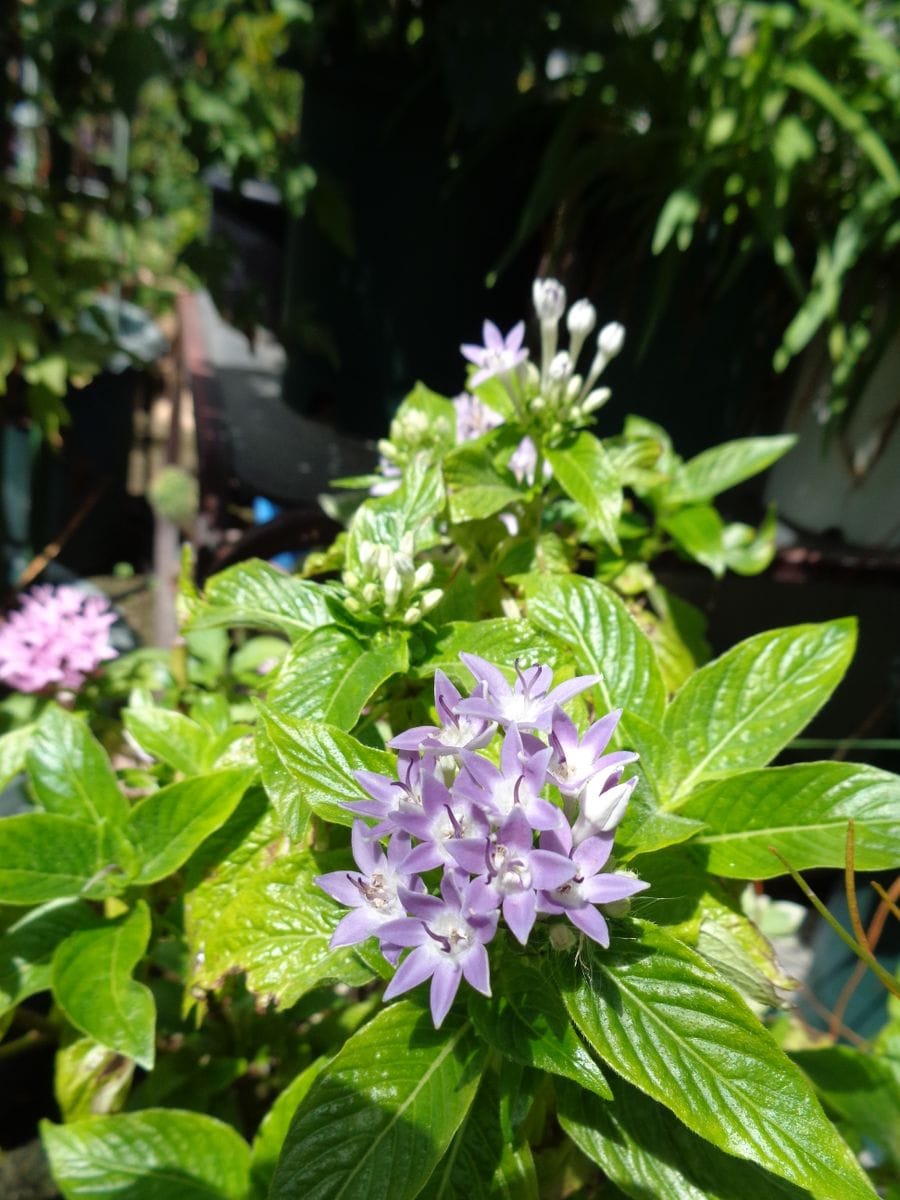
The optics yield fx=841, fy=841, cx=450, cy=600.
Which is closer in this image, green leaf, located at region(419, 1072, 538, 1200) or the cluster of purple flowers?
green leaf, located at region(419, 1072, 538, 1200)

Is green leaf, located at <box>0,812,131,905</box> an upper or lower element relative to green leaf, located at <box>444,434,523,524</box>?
lower

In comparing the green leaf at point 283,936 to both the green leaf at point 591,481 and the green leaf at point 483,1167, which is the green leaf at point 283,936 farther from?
the green leaf at point 591,481

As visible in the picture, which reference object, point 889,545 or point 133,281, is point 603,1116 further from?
point 133,281

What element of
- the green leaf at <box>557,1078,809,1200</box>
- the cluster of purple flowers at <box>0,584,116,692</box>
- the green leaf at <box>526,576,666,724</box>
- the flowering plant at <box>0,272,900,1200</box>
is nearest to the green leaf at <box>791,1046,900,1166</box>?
the flowering plant at <box>0,272,900,1200</box>

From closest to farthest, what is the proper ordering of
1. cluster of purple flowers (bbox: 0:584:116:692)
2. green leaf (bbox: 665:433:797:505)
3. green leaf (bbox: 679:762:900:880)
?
green leaf (bbox: 679:762:900:880) < green leaf (bbox: 665:433:797:505) < cluster of purple flowers (bbox: 0:584:116:692)

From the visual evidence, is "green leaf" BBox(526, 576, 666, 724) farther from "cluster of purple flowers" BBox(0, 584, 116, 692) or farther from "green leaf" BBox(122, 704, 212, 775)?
"cluster of purple flowers" BBox(0, 584, 116, 692)

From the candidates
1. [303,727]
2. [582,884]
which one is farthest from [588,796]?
[303,727]

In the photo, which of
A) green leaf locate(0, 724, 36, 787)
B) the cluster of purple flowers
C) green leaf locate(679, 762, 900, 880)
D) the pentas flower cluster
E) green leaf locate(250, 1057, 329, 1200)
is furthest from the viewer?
the cluster of purple flowers

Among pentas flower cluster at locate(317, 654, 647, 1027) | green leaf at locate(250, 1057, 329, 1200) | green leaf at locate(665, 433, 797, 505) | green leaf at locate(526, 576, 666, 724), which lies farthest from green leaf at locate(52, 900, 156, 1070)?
green leaf at locate(665, 433, 797, 505)

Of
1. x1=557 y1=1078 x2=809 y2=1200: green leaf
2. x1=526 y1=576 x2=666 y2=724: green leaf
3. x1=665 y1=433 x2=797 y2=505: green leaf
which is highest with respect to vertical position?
x1=665 y1=433 x2=797 y2=505: green leaf

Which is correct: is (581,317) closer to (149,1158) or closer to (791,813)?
(791,813)
